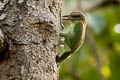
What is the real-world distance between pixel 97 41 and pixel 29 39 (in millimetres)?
1910

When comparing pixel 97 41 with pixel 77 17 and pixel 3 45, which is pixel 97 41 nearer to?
pixel 77 17

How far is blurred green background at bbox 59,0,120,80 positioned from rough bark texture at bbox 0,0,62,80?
4.66 ft

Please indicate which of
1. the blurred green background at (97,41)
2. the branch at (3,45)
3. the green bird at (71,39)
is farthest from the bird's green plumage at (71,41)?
the blurred green background at (97,41)

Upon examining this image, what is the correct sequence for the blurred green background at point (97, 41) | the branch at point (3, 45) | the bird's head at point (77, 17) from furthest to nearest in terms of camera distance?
the blurred green background at point (97, 41) → the bird's head at point (77, 17) → the branch at point (3, 45)

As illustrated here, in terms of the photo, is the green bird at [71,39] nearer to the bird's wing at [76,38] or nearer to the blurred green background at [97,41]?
the bird's wing at [76,38]

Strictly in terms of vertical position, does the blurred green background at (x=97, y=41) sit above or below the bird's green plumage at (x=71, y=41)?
below

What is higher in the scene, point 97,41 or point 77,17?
point 77,17

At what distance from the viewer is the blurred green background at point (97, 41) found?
282cm

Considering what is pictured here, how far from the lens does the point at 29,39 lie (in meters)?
1.26

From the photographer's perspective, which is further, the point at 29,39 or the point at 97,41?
the point at 97,41

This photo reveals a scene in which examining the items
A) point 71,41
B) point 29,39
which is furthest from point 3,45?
point 71,41

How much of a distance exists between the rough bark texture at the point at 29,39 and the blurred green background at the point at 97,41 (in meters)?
1.42

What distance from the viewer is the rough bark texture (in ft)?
4.09

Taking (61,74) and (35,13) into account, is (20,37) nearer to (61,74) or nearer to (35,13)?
(35,13)
